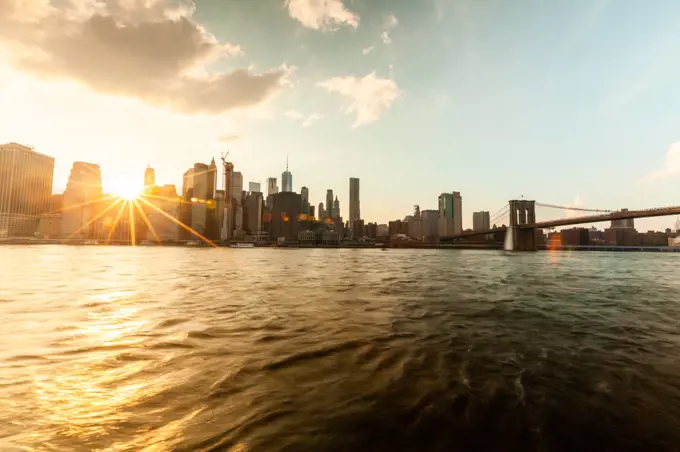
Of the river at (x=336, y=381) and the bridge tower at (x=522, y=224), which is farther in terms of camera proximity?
the bridge tower at (x=522, y=224)

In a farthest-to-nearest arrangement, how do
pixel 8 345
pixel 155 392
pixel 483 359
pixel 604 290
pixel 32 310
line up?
pixel 604 290, pixel 32 310, pixel 8 345, pixel 483 359, pixel 155 392

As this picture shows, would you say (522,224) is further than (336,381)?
Yes

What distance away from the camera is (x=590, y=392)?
6.45 meters

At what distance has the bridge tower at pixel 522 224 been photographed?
132m

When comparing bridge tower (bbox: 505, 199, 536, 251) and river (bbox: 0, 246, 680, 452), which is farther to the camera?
bridge tower (bbox: 505, 199, 536, 251)

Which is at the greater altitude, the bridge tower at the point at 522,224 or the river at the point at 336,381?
the bridge tower at the point at 522,224

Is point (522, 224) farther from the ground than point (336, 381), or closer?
farther from the ground

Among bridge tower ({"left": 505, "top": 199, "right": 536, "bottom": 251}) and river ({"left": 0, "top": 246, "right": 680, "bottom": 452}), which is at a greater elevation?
bridge tower ({"left": 505, "top": 199, "right": 536, "bottom": 251})

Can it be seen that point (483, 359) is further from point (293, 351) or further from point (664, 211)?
point (664, 211)

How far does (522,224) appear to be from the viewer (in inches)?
5197

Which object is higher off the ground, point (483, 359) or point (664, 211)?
point (664, 211)

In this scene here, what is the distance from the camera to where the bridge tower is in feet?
432

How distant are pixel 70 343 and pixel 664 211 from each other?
118611 millimetres

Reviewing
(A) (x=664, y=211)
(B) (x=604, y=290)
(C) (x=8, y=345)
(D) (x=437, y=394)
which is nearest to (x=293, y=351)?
(D) (x=437, y=394)
